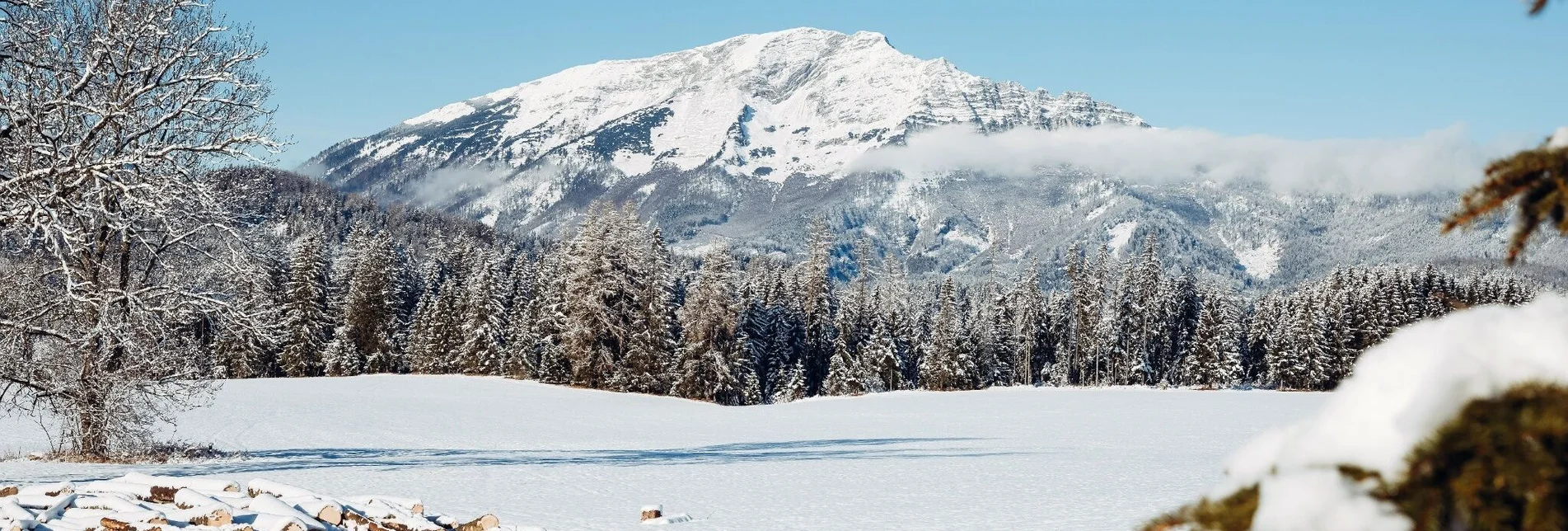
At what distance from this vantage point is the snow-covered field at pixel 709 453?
13953 millimetres

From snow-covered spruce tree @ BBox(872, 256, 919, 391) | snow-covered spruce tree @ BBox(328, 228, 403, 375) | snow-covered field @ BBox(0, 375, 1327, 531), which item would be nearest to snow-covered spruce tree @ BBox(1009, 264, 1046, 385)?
snow-covered spruce tree @ BBox(872, 256, 919, 391)

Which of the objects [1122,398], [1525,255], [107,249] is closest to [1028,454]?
[107,249]

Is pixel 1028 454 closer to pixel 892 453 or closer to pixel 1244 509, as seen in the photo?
pixel 892 453

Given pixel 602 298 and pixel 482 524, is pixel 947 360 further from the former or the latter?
pixel 482 524

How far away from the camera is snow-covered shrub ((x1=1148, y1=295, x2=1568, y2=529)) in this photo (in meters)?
1.67

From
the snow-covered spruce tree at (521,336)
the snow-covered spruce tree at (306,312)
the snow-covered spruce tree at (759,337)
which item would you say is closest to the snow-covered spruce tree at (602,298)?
the snow-covered spruce tree at (521,336)

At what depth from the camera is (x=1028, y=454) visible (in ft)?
81.8

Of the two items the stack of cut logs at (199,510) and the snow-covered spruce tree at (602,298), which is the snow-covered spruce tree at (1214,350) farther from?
the stack of cut logs at (199,510)

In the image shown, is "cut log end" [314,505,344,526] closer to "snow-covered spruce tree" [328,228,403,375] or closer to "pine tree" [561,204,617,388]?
"pine tree" [561,204,617,388]

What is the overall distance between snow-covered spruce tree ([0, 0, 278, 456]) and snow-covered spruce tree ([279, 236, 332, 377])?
40.9 metres

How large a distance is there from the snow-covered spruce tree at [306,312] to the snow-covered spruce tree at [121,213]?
4094cm

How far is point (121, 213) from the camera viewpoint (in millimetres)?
14234

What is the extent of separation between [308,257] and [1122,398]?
4518 centimetres

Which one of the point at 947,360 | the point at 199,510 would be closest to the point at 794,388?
the point at 947,360
